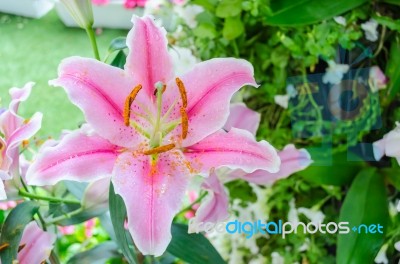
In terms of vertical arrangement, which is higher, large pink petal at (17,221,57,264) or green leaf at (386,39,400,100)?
green leaf at (386,39,400,100)

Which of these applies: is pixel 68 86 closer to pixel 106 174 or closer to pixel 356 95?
pixel 106 174

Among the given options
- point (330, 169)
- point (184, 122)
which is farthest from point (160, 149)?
point (330, 169)

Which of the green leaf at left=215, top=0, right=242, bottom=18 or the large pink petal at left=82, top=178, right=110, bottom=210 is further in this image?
the green leaf at left=215, top=0, right=242, bottom=18

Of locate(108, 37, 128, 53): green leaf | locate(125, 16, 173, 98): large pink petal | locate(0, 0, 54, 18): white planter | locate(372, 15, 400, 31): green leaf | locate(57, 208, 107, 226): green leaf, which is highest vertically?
locate(125, 16, 173, 98): large pink petal

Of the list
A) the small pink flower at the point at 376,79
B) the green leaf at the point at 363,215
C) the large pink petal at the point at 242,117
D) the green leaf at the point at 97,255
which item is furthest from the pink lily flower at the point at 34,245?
the small pink flower at the point at 376,79

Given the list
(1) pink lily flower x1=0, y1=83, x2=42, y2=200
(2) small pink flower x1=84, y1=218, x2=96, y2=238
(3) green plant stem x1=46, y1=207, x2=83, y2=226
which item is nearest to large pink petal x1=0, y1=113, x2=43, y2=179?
(1) pink lily flower x1=0, y1=83, x2=42, y2=200

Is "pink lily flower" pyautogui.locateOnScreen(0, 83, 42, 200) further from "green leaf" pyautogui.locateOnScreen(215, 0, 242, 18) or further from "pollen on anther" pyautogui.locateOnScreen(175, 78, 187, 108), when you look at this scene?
"green leaf" pyautogui.locateOnScreen(215, 0, 242, 18)
